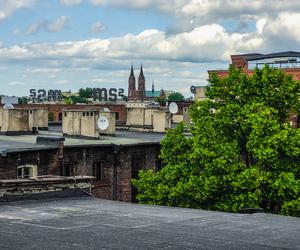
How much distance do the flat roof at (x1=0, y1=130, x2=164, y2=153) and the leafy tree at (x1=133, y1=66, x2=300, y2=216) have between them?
6.72 metres

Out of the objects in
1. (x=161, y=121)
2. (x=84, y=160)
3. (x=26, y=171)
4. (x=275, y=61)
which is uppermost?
(x=275, y=61)

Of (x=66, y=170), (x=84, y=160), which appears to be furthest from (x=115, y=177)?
(x=66, y=170)

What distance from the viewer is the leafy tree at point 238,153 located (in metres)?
25.3

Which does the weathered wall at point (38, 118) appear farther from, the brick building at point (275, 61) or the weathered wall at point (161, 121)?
the brick building at point (275, 61)

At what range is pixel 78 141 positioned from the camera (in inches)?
1462

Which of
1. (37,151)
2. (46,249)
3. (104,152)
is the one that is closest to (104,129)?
(104,152)

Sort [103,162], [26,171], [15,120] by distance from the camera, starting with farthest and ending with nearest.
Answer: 1. [15,120]
2. [103,162]
3. [26,171]

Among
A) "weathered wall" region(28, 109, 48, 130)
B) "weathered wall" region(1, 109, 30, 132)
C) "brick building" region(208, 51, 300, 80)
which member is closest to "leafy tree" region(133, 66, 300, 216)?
"weathered wall" region(1, 109, 30, 132)

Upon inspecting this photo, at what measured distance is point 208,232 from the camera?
13.8 meters

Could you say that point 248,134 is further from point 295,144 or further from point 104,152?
point 104,152

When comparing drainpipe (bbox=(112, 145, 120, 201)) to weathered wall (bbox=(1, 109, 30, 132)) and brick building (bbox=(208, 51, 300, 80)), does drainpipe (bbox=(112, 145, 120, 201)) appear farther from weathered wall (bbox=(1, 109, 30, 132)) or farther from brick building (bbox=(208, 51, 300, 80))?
brick building (bbox=(208, 51, 300, 80))

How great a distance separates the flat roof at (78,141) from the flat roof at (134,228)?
12.8 metres

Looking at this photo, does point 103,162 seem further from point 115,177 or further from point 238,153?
point 238,153

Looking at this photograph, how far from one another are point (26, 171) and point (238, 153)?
38.0 feet
